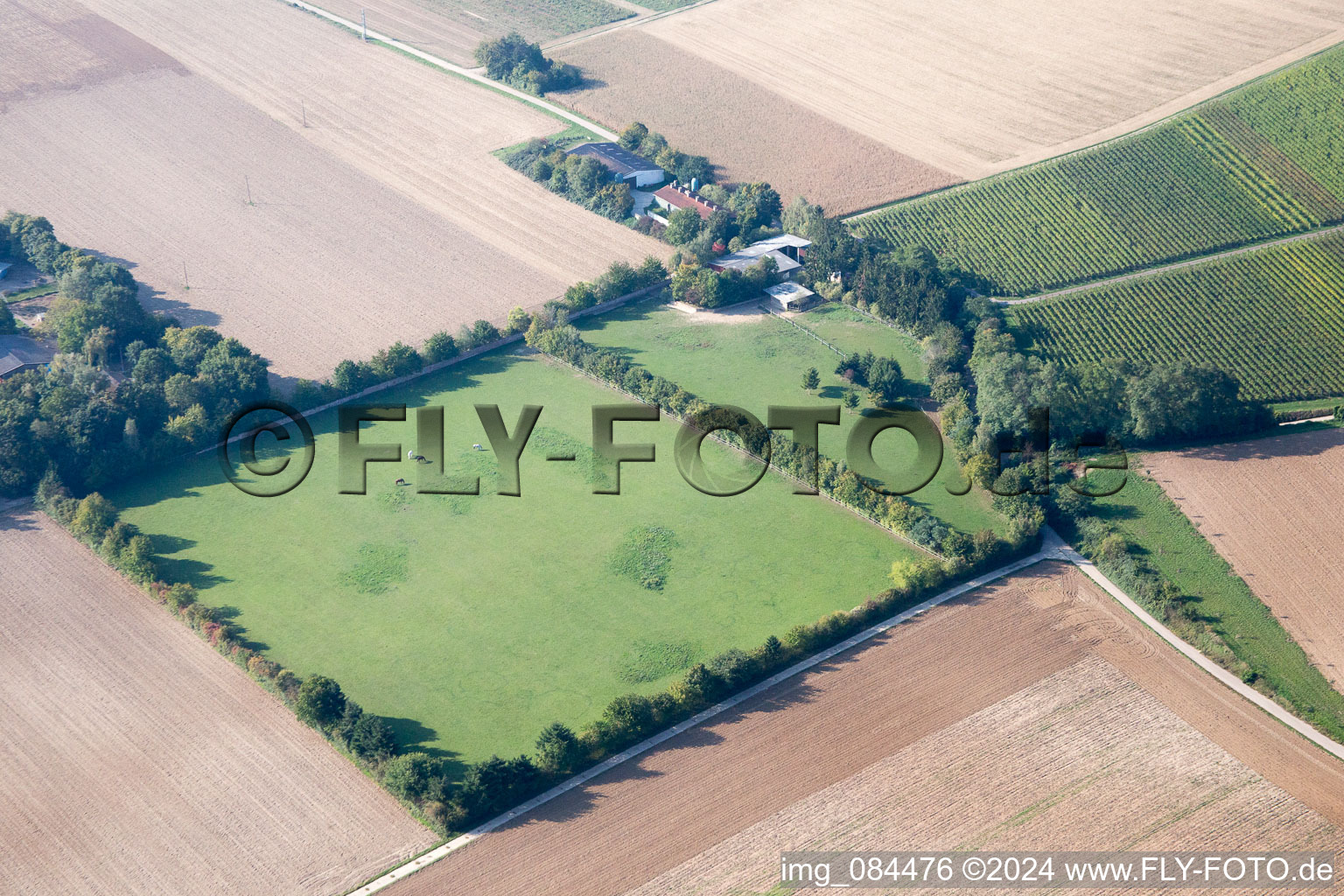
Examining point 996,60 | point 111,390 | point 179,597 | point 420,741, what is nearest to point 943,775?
point 420,741

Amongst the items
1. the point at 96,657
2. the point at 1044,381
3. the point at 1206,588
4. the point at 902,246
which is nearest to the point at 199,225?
the point at 96,657

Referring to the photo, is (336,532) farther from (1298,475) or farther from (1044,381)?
(1298,475)

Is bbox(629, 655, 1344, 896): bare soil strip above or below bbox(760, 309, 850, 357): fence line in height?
below

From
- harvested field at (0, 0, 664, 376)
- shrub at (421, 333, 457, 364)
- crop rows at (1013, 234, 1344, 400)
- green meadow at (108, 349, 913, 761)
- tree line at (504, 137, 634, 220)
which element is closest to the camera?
green meadow at (108, 349, 913, 761)

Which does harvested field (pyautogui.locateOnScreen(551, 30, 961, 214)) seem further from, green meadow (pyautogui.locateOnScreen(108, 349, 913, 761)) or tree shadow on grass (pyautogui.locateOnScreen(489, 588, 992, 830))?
tree shadow on grass (pyautogui.locateOnScreen(489, 588, 992, 830))

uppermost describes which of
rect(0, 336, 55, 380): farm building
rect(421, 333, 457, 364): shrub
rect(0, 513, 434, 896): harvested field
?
rect(421, 333, 457, 364): shrub

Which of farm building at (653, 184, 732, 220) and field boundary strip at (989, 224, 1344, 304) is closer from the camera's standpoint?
field boundary strip at (989, 224, 1344, 304)

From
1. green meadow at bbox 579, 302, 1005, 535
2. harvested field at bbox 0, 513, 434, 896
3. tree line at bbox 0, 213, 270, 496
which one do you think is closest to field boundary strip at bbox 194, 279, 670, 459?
green meadow at bbox 579, 302, 1005, 535
